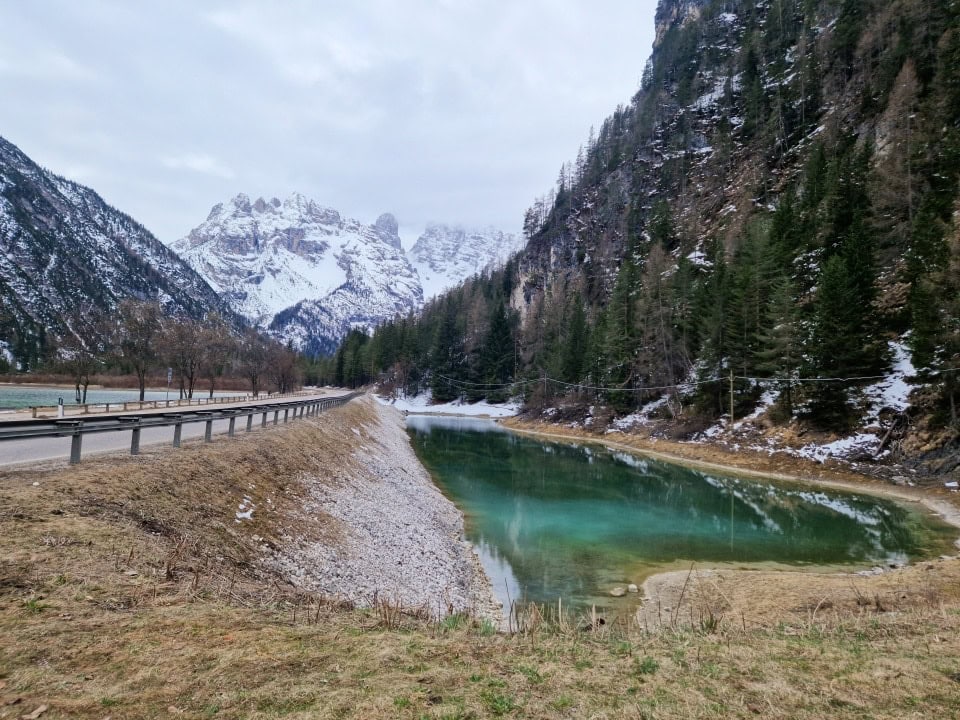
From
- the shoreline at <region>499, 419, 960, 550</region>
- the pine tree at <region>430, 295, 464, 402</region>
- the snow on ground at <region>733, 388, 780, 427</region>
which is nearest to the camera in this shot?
the shoreline at <region>499, 419, 960, 550</region>

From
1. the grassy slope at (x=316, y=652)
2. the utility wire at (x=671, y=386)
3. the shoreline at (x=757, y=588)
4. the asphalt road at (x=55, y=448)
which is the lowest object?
the shoreline at (x=757, y=588)

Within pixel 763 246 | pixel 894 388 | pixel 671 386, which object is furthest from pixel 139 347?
pixel 894 388

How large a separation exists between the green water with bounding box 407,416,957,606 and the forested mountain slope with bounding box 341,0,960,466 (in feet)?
31.8

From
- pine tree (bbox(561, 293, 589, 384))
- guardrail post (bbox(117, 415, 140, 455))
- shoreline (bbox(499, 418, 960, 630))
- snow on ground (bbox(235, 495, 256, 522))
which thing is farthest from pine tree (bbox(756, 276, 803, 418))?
guardrail post (bbox(117, 415, 140, 455))

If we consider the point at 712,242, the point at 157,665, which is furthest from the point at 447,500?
the point at 712,242

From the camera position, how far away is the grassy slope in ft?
14.7

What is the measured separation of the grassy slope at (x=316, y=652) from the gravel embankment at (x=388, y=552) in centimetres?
197

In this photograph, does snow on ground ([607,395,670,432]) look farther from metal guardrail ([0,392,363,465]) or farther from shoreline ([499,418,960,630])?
metal guardrail ([0,392,363,465])

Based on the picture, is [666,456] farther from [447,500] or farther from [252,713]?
[252,713]

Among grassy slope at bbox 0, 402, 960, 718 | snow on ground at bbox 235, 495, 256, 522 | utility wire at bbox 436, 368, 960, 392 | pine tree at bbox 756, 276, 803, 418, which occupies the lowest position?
snow on ground at bbox 235, 495, 256, 522

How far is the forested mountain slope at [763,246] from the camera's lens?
34.8 metres

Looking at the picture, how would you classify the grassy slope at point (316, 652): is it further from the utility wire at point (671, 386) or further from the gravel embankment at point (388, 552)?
the utility wire at point (671, 386)

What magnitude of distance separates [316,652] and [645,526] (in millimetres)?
20245

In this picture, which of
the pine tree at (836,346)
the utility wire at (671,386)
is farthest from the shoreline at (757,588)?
the utility wire at (671,386)
